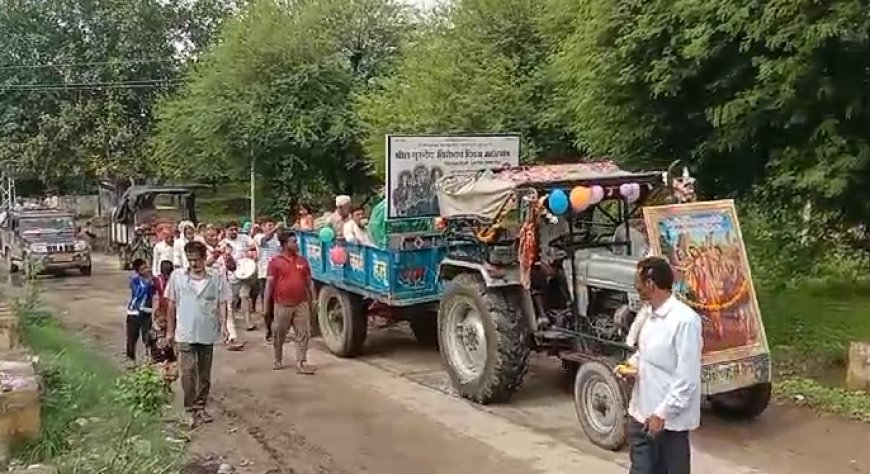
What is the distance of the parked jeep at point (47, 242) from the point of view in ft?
88.9

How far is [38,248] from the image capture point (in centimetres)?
2694

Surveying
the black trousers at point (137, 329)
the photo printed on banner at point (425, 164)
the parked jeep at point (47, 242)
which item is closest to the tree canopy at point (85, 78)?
the parked jeep at point (47, 242)

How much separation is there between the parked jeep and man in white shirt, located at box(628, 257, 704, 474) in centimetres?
2287

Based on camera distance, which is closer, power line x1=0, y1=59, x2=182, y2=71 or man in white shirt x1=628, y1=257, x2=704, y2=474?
man in white shirt x1=628, y1=257, x2=704, y2=474

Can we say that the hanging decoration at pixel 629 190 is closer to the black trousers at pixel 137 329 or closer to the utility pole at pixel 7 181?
the black trousers at pixel 137 329

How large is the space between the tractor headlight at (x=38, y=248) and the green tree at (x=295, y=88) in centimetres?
480

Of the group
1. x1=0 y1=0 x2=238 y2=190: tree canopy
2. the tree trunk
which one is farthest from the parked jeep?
the tree trunk

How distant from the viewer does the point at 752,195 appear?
1282 centimetres

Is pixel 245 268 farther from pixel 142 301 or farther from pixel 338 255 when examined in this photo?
pixel 142 301

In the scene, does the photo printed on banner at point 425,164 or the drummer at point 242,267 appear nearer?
the photo printed on banner at point 425,164

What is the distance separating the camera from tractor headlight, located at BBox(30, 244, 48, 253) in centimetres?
2685

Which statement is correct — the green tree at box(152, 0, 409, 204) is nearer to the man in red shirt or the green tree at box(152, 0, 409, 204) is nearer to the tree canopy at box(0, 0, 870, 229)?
the tree canopy at box(0, 0, 870, 229)

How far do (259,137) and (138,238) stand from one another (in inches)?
155

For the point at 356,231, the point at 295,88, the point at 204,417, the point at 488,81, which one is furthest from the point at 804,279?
the point at 295,88
